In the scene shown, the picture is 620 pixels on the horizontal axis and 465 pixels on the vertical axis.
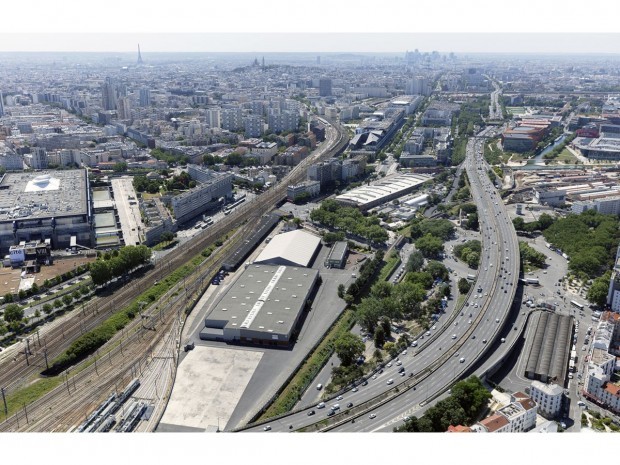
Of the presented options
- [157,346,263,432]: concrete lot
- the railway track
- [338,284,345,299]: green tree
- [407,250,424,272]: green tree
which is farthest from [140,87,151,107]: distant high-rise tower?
[157,346,263,432]: concrete lot

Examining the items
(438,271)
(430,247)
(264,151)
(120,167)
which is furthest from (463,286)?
(120,167)

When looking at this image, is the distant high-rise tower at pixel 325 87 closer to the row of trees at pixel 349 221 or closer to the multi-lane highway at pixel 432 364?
the row of trees at pixel 349 221

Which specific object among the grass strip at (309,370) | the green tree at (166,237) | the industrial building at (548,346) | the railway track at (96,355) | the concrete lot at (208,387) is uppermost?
the industrial building at (548,346)

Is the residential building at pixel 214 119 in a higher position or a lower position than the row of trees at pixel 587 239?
higher

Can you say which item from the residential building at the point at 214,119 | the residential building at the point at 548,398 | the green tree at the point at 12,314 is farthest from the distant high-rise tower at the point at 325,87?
the residential building at the point at 548,398

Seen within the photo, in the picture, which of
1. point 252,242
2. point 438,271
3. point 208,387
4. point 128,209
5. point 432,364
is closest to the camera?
point 208,387

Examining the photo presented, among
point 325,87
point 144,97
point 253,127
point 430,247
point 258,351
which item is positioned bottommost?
point 258,351

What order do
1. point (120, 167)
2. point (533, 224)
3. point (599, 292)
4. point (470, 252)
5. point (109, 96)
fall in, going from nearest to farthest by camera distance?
point (599, 292)
point (470, 252)
point (533, 224)
point (120, 167)
point (109, 96)

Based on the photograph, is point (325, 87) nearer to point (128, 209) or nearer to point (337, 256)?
point (128, 209)
